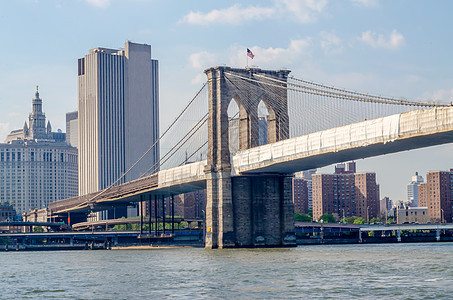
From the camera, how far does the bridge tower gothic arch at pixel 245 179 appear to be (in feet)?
339

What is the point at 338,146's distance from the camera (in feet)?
277

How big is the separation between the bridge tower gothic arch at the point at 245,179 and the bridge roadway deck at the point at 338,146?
2304 mm

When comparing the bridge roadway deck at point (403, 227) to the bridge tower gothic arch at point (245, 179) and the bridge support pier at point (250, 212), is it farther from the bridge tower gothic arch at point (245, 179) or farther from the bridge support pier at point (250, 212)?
the bridge tower gothic arch at point (245, 179)

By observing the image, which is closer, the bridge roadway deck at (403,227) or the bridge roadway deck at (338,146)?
the bridge roadway deck at (338,146)

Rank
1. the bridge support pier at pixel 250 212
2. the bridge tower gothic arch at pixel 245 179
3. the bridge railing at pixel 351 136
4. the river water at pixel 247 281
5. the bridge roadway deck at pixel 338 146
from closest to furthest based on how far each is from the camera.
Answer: the river water at pixel 247 281, the bridge railing at pixel 351 136, the bridge roadway deck at pixel 338 146, the bridge support pier at pixel 250 212, the bridge tower gothic arch at pixel 245 179

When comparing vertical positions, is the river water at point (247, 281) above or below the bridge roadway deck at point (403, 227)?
above

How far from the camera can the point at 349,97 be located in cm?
8462

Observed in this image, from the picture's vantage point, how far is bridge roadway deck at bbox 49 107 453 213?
7300 cm

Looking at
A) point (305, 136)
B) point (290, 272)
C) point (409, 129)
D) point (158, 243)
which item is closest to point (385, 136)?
point (409, 129)

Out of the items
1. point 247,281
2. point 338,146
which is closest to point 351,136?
point 338,146

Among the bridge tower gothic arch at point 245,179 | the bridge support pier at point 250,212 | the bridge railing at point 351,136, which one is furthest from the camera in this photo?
the bridge tower gothic arch at point 245,179

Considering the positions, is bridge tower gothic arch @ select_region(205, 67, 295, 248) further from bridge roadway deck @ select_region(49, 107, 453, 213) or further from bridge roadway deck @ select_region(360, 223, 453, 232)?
bridge roadway deck @ select_region(360, 223, 453, 232)

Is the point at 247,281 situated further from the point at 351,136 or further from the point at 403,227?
the point at 403,227

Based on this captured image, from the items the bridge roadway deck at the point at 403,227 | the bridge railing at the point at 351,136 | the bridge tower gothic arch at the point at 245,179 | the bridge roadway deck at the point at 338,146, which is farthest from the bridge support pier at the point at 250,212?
the bridge roadway deck at the point at 403,227
